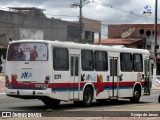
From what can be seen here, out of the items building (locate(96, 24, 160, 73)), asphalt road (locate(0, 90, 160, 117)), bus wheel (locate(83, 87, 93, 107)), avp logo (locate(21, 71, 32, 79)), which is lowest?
asphalt road (locate(0, 90, 160, 117))

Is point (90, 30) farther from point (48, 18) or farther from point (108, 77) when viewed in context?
point (108, 77)

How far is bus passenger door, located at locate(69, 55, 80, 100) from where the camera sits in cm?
2057

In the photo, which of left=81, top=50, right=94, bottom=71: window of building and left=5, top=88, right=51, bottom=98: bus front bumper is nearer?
left=5, top=88, right=51, bottom=98: bus front bumper

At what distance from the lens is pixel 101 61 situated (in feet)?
75.0

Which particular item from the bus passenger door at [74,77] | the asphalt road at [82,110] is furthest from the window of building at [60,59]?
the asphalt road at [82,110]

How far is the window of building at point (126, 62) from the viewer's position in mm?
24516

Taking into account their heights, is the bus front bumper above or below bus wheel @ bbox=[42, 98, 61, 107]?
above

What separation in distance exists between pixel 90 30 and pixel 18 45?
6953 centimetres

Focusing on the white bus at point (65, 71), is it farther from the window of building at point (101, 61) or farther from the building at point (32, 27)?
the building at point (32, 27)

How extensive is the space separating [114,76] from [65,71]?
4.34 meters

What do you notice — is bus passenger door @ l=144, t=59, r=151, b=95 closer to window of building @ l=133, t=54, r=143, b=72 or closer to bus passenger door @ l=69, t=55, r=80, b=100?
window of building @ l=133, t=54, r=143, b=72

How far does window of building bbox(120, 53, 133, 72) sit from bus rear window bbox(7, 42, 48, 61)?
19.9ft

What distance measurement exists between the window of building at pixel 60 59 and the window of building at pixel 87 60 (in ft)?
4.28

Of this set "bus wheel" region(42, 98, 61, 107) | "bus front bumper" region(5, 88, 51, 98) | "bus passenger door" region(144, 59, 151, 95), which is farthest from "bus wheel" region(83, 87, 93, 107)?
"bus passenger door" region(144, 59, 151, 95)
